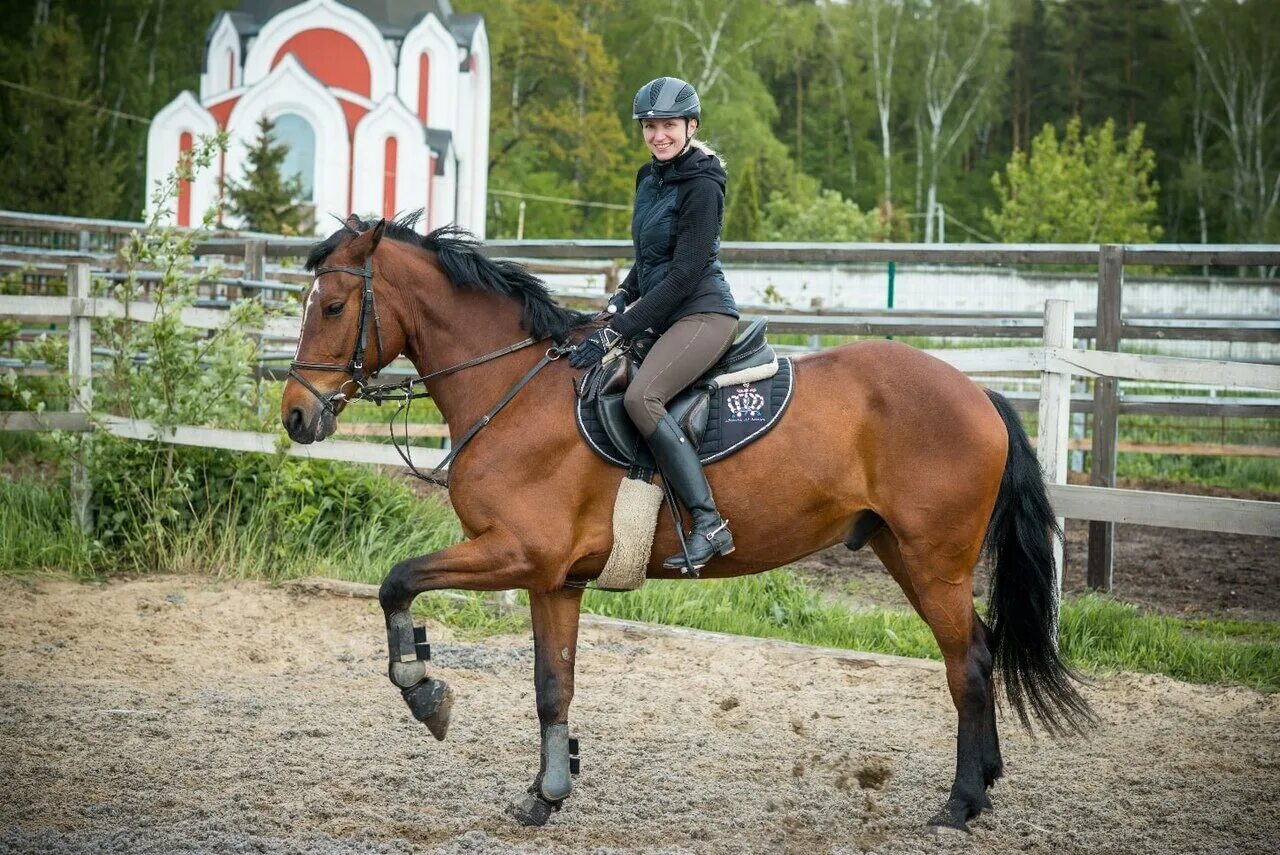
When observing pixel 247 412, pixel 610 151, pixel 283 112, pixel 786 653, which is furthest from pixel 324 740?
pixel 610 151

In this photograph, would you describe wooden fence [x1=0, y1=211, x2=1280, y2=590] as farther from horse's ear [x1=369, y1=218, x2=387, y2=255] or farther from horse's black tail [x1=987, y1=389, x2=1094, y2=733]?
horse's ear [x1=369, y1=218, x2=387, y2=255]

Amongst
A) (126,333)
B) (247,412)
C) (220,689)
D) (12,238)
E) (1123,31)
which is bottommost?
(220,689)

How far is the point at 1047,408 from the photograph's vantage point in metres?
6.66

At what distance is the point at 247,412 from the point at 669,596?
3.52 metres

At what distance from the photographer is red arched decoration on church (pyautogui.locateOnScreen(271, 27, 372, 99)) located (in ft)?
97.8

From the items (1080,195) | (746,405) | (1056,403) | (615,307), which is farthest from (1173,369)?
(1080,195)

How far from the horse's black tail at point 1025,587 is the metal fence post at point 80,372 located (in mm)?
6266

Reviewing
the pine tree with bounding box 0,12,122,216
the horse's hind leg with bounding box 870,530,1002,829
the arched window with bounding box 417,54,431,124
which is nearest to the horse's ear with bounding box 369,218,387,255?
the horse's hind leg with bounding box 870,530,1002,829

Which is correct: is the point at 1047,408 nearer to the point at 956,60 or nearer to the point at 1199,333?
the point at 1199,333

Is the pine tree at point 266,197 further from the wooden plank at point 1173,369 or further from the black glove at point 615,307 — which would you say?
the black glove at point 615,307

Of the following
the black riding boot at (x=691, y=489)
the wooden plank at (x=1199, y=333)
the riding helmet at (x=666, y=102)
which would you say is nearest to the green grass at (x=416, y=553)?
the wooden plank at (x=1199, y=333)

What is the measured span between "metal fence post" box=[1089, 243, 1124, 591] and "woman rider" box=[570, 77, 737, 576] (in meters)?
4.12

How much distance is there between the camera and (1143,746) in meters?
5.44

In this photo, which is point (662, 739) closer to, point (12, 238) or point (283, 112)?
point (12, 238)
